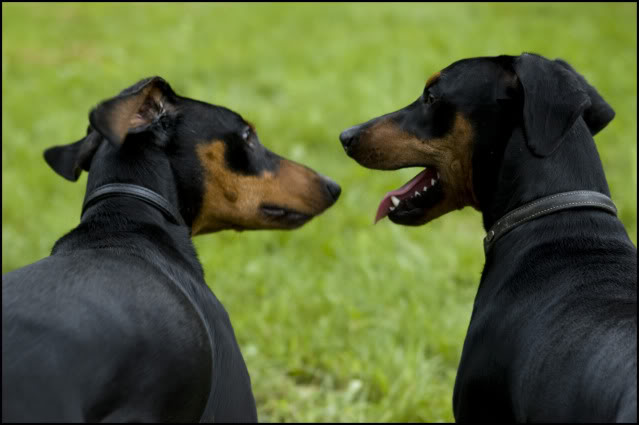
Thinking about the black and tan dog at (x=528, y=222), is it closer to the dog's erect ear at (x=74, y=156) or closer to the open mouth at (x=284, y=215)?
the open mouth at (x=284, y=215)

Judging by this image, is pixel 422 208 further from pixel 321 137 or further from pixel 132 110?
pixel 321 137

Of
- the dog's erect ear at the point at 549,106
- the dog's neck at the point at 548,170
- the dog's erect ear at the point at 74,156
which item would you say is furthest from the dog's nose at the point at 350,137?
the dog's erect ear at the point at 74,156

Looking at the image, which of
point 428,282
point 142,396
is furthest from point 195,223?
point 428,282

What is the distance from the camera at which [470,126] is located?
3631mm

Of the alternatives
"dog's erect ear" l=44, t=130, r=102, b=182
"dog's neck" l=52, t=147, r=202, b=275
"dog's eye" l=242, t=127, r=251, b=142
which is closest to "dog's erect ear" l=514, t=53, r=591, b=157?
"dog's eye" l=242, t=127, r=251, b=142

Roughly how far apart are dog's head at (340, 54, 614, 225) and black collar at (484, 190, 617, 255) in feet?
0.65

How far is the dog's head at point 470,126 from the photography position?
130 inches

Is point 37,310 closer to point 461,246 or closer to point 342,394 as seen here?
point 342,394

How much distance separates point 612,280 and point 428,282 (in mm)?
3151

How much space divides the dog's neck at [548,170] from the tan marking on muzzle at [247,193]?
103cm

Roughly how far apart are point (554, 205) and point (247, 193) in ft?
4.64

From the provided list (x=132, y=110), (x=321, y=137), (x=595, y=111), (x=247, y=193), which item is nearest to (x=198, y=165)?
(x=247, y=193)

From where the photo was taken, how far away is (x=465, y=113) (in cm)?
364

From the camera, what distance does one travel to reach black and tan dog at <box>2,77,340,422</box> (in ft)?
8.45
